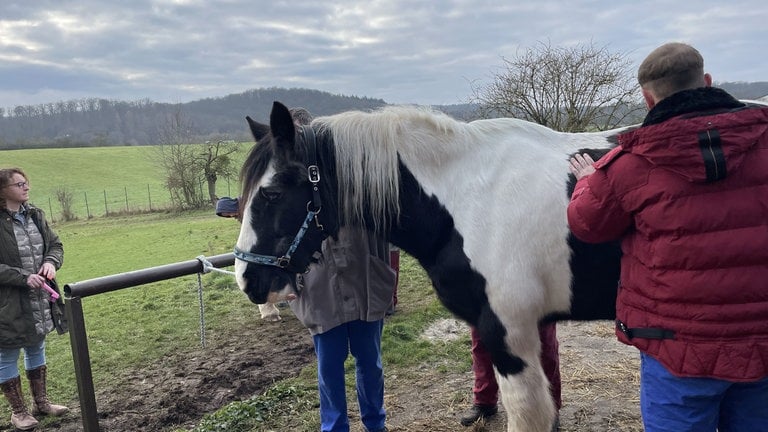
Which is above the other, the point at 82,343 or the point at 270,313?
the point at 82,343

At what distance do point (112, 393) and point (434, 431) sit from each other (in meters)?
3.11

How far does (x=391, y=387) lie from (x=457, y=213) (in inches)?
93.8

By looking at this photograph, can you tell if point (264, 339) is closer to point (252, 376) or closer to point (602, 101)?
point (252, 376)

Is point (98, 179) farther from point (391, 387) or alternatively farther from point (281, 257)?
point (281, 257)

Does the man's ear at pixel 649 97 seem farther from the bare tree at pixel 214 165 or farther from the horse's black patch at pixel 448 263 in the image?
the bare tree at pixel 214 165

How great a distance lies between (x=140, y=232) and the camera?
741 inches

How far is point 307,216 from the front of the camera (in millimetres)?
2336

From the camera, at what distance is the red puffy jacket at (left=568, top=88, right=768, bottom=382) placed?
4.67ft

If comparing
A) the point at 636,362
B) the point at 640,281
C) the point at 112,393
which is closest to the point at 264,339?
the point at 112,393

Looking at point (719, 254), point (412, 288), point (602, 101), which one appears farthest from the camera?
point (602, 101)

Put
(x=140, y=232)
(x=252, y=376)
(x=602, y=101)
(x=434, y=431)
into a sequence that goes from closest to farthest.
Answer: (x=434, y=431)
(x=252, y=376)
(x=602, y=101)
(x=140, y=232)

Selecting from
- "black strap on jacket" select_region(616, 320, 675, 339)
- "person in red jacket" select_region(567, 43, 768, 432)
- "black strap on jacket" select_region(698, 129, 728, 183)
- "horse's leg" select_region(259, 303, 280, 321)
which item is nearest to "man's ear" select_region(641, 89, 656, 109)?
"person in red jacket" select_region(567, 43, 768, 432)

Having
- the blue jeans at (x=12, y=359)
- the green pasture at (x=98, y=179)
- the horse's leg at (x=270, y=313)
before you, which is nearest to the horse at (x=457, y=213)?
the blue jeans at (x=12, y=359)

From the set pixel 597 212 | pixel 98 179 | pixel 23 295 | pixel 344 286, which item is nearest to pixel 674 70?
pixel 597 212
